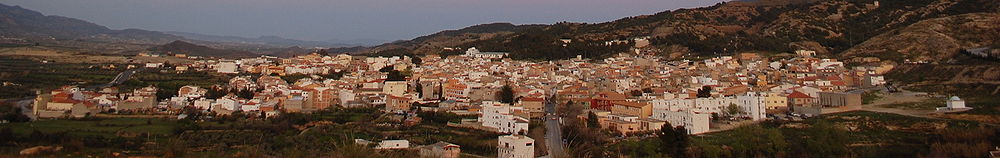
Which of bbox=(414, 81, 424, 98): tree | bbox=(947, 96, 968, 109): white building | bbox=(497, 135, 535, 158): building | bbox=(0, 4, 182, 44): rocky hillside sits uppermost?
bbox=(0, 4, 182, 44): rocky hillside

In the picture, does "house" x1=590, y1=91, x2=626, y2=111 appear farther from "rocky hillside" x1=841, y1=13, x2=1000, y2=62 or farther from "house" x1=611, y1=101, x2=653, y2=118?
"rocky hillside" x1=841, y1=13, x2=1000, y2=62

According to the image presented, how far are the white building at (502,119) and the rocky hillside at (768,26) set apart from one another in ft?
81.7

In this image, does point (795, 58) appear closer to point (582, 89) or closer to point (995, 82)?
point (995, 82)

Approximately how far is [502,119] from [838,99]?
440 inches

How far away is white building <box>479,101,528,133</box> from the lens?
1933cm

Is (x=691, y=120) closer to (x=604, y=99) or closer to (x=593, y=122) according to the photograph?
(x=593, y=122)

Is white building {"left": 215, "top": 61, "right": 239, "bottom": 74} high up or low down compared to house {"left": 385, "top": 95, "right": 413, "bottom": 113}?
up

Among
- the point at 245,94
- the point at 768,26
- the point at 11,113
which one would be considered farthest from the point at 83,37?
the point at 768,26

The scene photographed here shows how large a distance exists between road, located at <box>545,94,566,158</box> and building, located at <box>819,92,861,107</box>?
885 cm

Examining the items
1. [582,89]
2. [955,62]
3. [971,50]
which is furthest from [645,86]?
[971,50]

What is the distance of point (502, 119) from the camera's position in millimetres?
19781

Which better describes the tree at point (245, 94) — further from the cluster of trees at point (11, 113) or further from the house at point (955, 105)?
the house at point (955, 105)

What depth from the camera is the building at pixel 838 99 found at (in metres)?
22.5

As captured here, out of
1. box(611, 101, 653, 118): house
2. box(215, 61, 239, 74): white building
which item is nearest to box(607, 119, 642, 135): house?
box(611, 101, 653, 118): house
